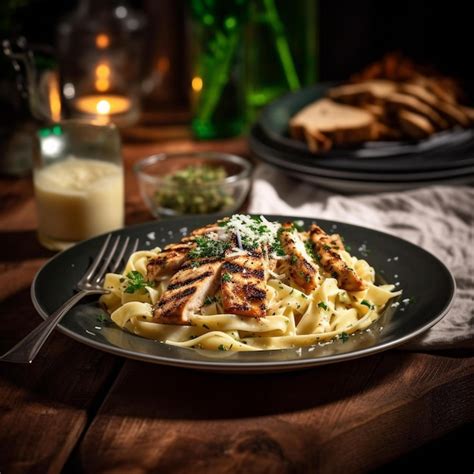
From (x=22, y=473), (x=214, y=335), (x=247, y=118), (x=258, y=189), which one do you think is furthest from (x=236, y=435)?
(x=247, y=118)

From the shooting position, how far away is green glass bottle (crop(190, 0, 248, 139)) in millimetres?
5115

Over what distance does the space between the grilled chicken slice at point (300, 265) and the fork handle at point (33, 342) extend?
78 cm

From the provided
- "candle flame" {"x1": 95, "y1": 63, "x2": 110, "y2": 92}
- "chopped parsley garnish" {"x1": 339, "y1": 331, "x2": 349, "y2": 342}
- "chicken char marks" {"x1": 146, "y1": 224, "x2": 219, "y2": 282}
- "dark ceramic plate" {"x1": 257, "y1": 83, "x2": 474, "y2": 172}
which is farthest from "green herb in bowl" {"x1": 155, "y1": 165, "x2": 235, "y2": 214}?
"candle flame" {"x1": 95, "y1": 63, "x2": 110, "y2": 92}

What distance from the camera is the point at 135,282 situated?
8.94ft

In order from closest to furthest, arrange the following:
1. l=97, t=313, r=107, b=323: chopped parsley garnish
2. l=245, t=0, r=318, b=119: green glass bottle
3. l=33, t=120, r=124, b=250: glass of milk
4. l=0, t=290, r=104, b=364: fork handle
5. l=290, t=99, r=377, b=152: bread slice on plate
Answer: l=0, t=290, r=104, b=364: fork handle
l=97, t=313, r=107, b=323: chopped parsley garnish
l=33, t=120, r=124, b=250: glass of milk
l=290, t=99, r=377, b=152: bread slice on plate
l=245, t=0, r=318, b=119: green glass bottle

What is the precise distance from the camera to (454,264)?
329cm

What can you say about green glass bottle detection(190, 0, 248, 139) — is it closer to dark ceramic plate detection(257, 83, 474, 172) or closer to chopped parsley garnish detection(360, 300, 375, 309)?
dark ceramic plate detection(257, 83, 474, 172)

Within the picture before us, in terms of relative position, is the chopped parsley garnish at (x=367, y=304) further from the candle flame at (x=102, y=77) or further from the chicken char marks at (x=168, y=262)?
the candle flame at (x=102, y=77)

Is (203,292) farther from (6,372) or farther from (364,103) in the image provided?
(364,103)

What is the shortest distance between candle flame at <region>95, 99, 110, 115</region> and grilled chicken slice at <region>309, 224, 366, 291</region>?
301 centimetres

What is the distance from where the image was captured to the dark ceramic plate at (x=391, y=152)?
13.8ft

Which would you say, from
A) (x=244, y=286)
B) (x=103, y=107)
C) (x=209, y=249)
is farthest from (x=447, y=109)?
(x=244, y=286)

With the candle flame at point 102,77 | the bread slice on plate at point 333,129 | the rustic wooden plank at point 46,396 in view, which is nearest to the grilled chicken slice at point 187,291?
the rustic wooden plank at point 46,396

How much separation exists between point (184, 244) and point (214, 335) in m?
0.52
